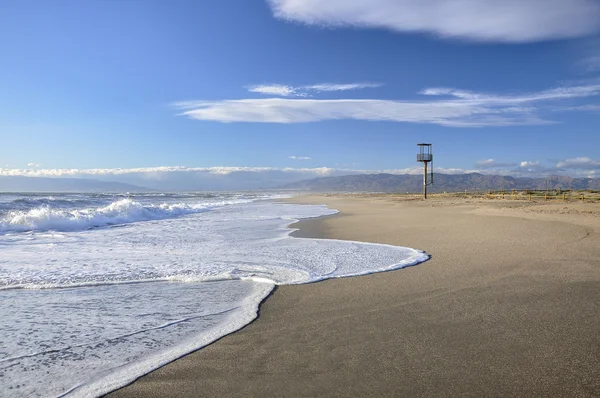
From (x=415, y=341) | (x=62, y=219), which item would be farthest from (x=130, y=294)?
(x=62, y=219)

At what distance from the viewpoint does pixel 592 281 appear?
6148mm

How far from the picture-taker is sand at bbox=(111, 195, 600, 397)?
3.03 meters

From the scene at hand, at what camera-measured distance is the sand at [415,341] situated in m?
3.03

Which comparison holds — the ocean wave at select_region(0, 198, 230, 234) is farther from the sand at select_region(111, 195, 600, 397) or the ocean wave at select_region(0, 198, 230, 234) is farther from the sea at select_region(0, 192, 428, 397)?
the sand at select_region(111, 195, 600, 397)

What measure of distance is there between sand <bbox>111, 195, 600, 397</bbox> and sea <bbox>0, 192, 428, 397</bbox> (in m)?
0.37

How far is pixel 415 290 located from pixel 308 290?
152 centimetres

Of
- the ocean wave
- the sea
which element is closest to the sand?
the sea

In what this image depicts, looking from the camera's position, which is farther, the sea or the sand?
the sea

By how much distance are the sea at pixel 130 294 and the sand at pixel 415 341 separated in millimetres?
367

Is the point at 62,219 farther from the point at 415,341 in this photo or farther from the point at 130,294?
the point at 415,341

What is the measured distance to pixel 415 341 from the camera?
3.87 metres

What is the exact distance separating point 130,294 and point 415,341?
409 centimetres

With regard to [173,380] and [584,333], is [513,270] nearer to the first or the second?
[584,333]

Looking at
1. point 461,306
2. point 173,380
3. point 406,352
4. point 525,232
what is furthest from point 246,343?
point 525,232
